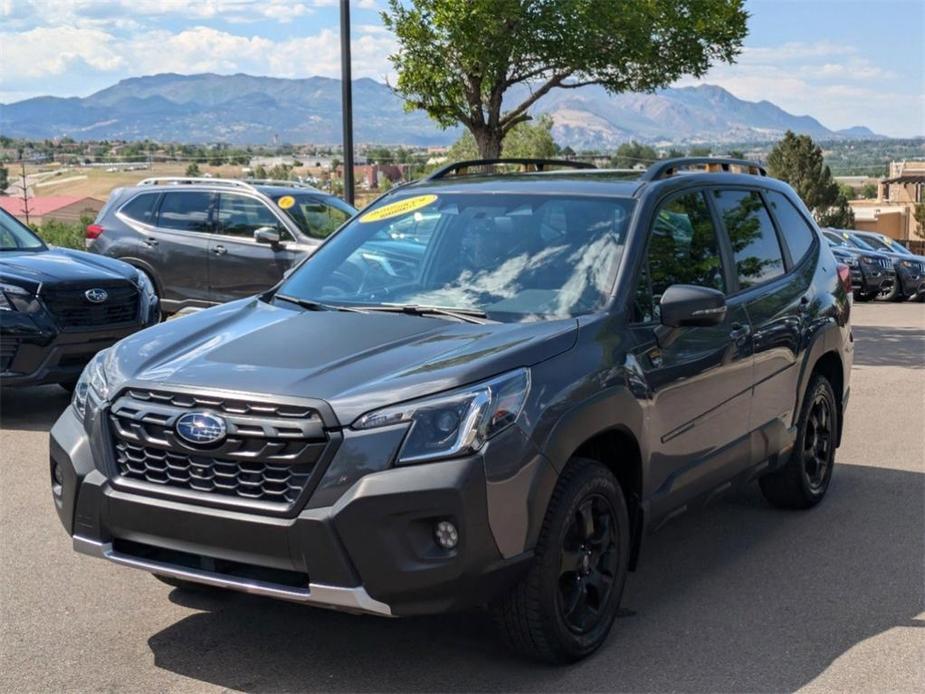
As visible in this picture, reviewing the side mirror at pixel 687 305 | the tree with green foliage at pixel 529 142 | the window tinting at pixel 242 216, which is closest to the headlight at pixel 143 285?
the window tinting at pixel 242 216

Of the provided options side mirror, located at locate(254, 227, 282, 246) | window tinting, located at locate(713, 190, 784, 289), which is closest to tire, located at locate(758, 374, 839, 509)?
window tinting, located at locate(713, 190, 784, 289)

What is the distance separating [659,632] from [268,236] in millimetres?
9084

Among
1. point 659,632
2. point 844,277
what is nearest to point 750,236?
point 844,277

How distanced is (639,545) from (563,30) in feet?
36.1

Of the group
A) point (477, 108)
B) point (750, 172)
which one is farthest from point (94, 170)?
point (750, 172)

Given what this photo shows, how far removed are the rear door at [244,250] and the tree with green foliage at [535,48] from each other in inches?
108

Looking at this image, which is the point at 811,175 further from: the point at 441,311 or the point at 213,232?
the point at 441,311

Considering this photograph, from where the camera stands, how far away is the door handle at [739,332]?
556 cm

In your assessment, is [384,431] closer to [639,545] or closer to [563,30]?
[639,545]

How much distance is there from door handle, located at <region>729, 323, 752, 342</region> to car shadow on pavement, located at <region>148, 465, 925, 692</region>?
1.09 metres

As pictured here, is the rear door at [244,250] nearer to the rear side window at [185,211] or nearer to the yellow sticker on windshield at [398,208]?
the rear side window at [185,211]

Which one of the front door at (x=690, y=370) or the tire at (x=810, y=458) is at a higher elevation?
the front door at (x=690, y=370)

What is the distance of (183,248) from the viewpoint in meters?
14.2

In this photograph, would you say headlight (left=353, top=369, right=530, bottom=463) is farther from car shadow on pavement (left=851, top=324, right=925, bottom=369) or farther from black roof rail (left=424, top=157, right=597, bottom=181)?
car shadow on pavement (left=851, top=324, right=925, bottom=369)
